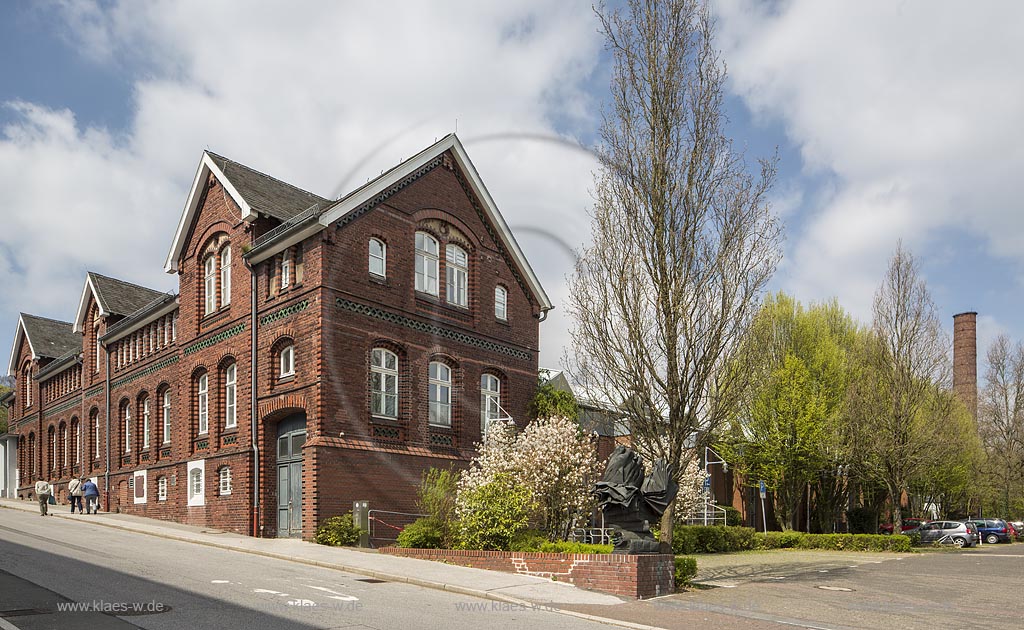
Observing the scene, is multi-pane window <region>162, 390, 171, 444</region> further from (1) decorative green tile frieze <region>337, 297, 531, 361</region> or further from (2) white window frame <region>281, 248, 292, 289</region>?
(1) decorative green tile frieze <region>337, 297, 531, 361</region>

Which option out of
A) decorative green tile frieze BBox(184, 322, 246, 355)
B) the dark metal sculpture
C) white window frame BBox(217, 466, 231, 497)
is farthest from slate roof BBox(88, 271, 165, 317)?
the dark metal sculpture

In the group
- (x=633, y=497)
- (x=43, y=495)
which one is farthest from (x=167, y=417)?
(x=633, y=497)

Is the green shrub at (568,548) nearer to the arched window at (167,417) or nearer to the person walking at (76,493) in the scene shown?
the arched window at (167,417)

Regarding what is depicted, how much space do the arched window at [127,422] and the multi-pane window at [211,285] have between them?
8637 millimetres

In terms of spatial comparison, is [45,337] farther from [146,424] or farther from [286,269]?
[286,269]

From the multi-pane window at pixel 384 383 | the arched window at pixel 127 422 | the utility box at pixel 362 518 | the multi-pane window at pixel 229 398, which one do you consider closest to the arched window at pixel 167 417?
the arched window at pixel 127 422

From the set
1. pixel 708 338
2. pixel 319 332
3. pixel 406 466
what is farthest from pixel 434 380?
pixel 708 338

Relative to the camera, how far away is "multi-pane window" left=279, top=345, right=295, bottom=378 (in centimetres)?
2381

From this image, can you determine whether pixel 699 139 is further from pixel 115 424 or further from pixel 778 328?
pixel 115 424

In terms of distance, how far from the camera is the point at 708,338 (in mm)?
18047

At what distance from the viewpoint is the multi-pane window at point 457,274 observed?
2764cm

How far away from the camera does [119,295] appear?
38.3m

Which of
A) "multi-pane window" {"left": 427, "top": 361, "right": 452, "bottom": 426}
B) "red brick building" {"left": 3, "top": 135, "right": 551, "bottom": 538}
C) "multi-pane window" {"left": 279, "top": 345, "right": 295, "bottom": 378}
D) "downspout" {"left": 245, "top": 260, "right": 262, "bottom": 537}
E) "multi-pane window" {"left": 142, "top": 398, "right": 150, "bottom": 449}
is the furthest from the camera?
"multi-pane window" {"left": 142, "top": 398, "right": 150, "bottom": 449}

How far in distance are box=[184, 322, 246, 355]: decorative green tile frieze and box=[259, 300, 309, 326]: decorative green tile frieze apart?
119 centimetres
